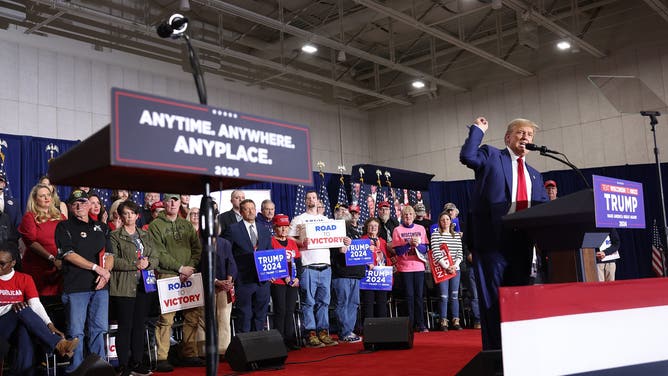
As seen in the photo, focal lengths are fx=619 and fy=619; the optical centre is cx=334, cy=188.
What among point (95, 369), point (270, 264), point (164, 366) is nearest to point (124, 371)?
point (164, 366)

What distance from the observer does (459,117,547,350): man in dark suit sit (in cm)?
344

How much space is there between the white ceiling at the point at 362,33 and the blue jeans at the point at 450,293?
454 cm

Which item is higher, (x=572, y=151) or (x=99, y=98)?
(x=99, y=98)

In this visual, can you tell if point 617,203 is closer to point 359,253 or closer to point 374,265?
point 359,253

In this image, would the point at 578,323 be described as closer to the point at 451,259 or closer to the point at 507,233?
the point at 507,233

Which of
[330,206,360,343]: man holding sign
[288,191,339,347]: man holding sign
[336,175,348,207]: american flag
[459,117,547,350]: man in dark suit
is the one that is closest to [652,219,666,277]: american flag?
[336,175,348,207]: american flag

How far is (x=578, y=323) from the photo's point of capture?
2.61 meters

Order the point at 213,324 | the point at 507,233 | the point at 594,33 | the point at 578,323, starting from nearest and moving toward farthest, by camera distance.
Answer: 1. the point at 213,324
2. the point at 578,323
3. the point at 507,233
4. the point at 594,33

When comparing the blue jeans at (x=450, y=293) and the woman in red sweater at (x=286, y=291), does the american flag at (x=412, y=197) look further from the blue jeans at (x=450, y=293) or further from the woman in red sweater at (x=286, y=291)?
the woman in red sweater at (x=286, y=291)

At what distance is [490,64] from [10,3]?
9604 mm

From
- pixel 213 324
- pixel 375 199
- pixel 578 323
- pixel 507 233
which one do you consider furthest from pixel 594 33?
pixel 213 324

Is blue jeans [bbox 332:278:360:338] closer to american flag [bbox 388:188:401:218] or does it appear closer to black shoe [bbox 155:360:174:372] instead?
black shoe [bbox 155:360:174:372]

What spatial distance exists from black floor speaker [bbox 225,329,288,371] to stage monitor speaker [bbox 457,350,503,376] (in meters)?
2.13

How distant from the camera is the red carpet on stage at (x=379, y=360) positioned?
4703 millimetres
